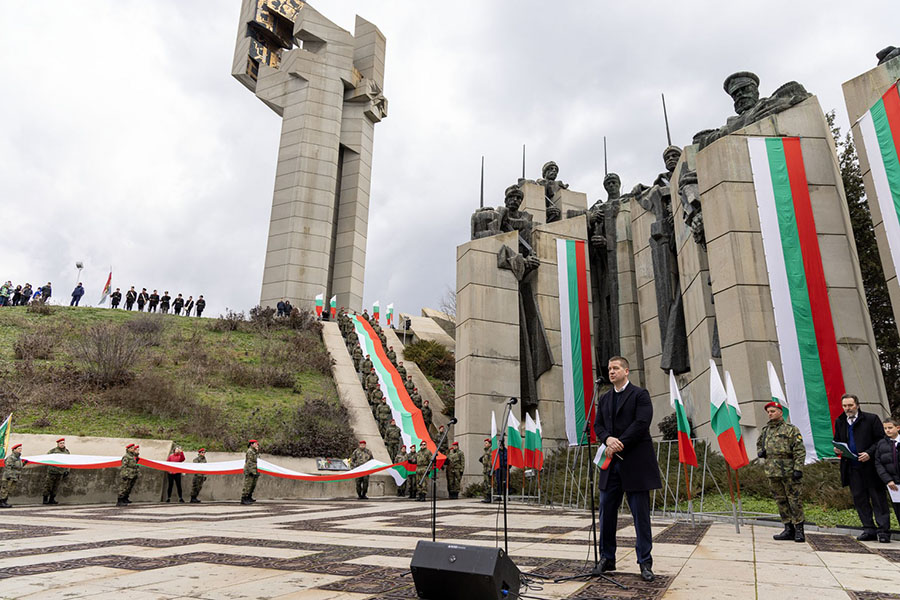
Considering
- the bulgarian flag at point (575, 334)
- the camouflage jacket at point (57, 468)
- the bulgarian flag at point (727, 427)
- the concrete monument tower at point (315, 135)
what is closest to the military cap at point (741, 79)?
the bulgarian flag at point (575, 334)

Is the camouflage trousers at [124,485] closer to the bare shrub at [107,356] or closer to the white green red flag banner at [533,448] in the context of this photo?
the bare shrub at [107,356]

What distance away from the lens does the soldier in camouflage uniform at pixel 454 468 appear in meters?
15.8

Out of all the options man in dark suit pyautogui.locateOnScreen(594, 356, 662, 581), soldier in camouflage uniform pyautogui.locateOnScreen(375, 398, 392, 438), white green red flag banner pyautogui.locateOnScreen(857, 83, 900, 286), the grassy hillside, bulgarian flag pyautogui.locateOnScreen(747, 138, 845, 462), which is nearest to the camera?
man in dark suit pyautogui.locateOnScreen(594, 356, 662, 581)

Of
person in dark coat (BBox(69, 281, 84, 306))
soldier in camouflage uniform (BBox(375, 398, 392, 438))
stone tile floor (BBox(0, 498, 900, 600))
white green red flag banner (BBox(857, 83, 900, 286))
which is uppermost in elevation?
person in dark coat (BBox(69, 281, 84, 306))

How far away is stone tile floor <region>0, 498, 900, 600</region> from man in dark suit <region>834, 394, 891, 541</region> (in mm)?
439

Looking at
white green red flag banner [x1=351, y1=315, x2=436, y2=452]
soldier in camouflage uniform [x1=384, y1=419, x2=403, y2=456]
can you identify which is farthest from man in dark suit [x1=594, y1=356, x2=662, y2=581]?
soldier in camouflage uniform [x1=384, y1=419, x2=403, y2=456]

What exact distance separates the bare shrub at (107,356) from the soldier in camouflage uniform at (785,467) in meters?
19.8

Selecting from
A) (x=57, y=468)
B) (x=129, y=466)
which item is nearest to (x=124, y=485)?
(x=129, y=466)

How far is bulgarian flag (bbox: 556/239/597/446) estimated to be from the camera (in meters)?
17.8

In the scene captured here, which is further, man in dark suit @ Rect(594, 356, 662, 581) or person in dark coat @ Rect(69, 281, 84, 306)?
person in dark coat @ Rect(69, 281, 84, 306)

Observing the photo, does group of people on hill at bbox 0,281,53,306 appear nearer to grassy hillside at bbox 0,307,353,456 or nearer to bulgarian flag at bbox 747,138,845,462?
grassy hillside at bbox 0,307,353,456

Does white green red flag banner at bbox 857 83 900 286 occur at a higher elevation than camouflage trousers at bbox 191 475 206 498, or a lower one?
A: higher

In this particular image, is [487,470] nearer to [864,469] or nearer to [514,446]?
[514,446]

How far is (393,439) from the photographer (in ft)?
61.0
